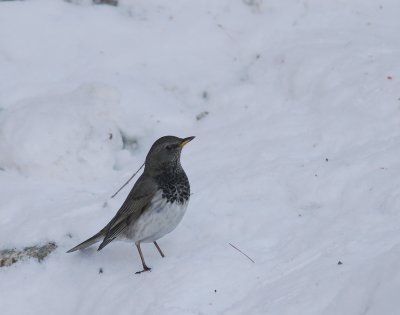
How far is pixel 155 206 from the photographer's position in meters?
6.60

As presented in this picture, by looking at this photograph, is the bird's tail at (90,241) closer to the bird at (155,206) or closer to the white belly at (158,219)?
the bird at (155,206)

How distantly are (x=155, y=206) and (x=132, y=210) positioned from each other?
0.73 feet

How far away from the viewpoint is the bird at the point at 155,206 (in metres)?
6.57

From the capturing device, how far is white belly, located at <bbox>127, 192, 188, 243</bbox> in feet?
21.5

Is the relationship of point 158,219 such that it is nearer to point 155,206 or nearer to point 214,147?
point 155,206

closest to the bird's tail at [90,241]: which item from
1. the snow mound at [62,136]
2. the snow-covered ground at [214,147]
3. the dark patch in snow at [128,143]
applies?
the snow-covered ground at [214,147]

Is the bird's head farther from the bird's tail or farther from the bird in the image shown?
the bird's tail

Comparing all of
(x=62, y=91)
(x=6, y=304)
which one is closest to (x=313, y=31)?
(x=62, y=91)

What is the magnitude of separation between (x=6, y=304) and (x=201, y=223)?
177 centimetres

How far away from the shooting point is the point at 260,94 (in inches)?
346

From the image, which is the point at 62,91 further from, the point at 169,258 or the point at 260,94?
the point at 169,258

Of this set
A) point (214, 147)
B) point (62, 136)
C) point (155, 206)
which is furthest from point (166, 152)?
point (62, 136)

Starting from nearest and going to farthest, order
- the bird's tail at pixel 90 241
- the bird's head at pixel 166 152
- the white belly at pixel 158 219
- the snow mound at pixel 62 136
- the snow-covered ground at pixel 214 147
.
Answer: the snow-covered ground at pixel 214 147 → the white belly at pixel 158 219 → the bird's tail at pixel 90 241 → the bird's head at pixel 166 152 → the snow mound at pixel 62 136

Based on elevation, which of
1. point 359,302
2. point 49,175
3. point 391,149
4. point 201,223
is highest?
point 359,302
